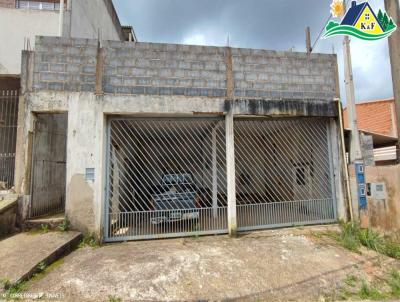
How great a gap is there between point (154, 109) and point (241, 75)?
2.07 metres

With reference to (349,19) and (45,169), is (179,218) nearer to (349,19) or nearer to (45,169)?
(45,169)

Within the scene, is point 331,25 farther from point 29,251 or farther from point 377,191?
point 29,251

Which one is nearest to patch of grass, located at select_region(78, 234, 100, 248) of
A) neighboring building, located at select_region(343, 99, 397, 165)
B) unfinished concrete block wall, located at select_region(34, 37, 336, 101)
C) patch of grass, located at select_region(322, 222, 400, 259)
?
unfinished concrete block wall, located at select_region(34, 37, 336, 101)

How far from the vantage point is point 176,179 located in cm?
654

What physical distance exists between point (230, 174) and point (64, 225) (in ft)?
10.8

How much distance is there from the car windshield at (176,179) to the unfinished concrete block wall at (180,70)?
226 cm

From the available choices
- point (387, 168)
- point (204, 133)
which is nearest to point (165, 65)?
point (204, 133)

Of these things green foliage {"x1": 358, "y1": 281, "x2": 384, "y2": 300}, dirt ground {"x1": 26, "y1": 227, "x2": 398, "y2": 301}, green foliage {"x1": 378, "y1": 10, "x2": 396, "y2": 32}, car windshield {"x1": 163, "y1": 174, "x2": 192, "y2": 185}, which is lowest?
green foliage {"x1": 358, "y1": 281, "x2": 384, "y2": 300}

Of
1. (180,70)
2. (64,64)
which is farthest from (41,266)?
(180,70)

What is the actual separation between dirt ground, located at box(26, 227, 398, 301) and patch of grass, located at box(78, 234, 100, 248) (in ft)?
0.49

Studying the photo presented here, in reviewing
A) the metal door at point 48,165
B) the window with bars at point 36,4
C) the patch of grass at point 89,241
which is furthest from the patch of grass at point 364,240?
the window with bars at point 36,4

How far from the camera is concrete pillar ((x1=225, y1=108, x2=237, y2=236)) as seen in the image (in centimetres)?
520

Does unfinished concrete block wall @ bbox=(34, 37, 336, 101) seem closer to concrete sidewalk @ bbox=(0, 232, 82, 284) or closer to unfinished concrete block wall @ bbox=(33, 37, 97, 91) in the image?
unfinished concrete block wall @ bbox=(33, 37, 97, 91)

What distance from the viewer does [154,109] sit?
513cm
